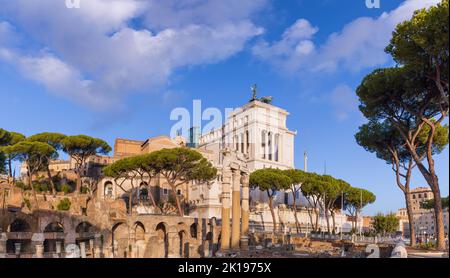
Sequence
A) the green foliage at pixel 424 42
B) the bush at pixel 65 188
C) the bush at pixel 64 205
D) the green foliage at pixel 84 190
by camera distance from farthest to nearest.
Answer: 1. the green foliage at pixel 84 190
2. the bush at pixel 65 188
3. the bush at pixel 64 205
4. the green foliage at pixel 424 42

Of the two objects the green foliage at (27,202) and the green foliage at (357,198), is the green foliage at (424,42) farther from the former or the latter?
the green foliage at (357,198)

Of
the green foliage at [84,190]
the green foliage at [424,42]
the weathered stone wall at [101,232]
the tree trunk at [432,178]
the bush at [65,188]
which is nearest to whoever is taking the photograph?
the green foliage at [424,42]

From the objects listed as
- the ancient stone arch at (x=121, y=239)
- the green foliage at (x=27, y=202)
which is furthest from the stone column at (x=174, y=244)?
the green foliage at (x=27, y=202)

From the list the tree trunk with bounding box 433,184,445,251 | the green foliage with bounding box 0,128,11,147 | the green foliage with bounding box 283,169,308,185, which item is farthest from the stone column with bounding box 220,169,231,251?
the green foliage with bounding box 0,128,11,147

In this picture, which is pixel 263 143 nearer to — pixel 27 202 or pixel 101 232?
pixel 101 232

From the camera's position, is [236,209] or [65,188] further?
[65,188]

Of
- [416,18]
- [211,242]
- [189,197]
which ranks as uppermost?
[416,18]

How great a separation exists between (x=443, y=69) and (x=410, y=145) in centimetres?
524

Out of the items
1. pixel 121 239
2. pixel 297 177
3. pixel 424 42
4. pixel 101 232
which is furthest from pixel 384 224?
pixel 424 42
